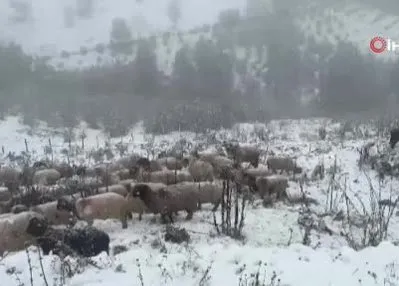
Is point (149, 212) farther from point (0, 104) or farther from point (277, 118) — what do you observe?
point (0, 104)

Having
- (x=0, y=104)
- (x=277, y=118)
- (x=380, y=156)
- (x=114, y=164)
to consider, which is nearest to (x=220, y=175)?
(x=114, y=164)

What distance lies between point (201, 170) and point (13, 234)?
229 inches

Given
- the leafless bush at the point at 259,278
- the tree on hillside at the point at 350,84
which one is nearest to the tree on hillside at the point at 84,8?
the tree on hillside at the point at 350,84

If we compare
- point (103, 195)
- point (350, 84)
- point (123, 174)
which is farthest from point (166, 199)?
point (350, 84)

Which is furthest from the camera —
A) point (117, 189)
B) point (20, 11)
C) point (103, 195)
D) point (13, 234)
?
point (20, 11)

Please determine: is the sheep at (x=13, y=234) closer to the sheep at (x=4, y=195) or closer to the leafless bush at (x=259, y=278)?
the sheep at (x=4, y=195)

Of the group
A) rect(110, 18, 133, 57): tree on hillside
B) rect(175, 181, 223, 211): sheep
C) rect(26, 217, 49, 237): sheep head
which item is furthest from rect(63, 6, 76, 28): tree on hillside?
rect(26, 217, 49, 237): sheep head

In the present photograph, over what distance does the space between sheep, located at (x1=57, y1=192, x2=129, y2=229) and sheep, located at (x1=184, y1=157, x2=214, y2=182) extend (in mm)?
3345

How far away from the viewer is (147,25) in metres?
67.9

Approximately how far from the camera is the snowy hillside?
5806 cm

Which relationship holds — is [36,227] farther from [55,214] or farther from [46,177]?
[46,177]

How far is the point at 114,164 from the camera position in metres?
17.0

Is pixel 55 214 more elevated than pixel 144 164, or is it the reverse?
pixel 144 164

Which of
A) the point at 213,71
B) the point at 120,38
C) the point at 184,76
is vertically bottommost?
the point at 184,76
